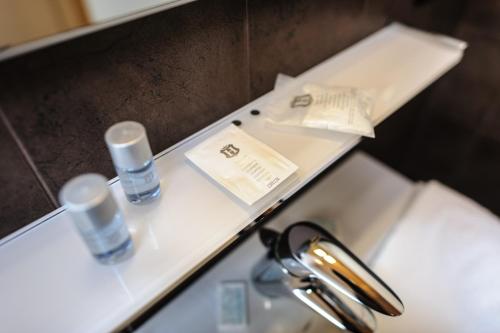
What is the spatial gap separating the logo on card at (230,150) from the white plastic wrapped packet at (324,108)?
0.10 metres

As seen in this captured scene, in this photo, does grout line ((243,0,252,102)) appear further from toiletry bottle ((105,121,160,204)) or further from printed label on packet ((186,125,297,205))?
toiletry bottle ((105,121,160,204))

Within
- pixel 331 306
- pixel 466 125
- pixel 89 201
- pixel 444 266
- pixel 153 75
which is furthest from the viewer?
pixel 466 125

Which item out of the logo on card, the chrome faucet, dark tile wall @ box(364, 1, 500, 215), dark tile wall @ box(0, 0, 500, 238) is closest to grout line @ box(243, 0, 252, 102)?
dark tile wall @ box(0, 0, 500, 238)

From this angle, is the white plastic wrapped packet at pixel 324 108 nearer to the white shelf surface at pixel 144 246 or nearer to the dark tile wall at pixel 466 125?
the white shelf surface at pixel 144 246

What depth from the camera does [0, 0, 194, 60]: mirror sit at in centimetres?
30

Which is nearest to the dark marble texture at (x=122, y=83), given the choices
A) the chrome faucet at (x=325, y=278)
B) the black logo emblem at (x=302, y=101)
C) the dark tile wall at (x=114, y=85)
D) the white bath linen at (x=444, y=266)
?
the dark tile wall at (x=114, y=85)

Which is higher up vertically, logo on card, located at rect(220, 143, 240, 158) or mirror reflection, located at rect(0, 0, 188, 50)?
mirror reflection, located at rect(0, 0, 188, 50)

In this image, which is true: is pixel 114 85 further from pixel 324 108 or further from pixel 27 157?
pixel 324 108

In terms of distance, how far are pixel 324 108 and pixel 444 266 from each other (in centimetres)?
39

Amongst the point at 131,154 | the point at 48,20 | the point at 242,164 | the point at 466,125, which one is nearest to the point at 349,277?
the point at 242,164

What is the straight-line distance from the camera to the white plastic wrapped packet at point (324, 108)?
506 mm

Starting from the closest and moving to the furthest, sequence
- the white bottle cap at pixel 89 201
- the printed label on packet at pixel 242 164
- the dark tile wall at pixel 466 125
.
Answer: the white bottle cap at pixel 89 201 < the printed label on packet at pixel 242 164 < the dark tile wall at pixel 466 125

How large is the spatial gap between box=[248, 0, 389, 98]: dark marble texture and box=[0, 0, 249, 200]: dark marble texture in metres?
0.04

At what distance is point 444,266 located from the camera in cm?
62
